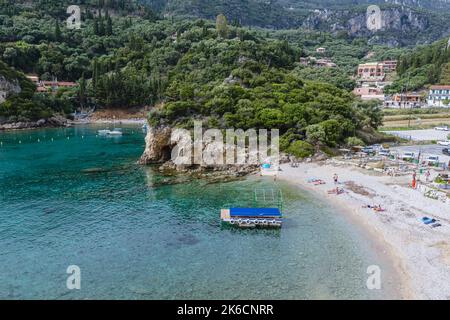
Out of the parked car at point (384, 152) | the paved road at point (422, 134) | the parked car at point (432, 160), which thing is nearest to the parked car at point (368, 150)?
the parked car at point (384, 152)

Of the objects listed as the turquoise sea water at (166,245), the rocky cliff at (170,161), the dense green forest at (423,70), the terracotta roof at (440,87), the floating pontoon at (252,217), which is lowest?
the turquoise sea water at (166,245)

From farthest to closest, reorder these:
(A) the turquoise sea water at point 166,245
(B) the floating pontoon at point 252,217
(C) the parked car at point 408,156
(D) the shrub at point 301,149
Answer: (D) the shrub at point 301,149, (C) the parked car at point 408,156, (B) the floating pontoon at point 252,217, (A) the turquoise sea water at point 166,245

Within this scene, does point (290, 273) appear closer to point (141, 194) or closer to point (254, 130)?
point (141, 194)

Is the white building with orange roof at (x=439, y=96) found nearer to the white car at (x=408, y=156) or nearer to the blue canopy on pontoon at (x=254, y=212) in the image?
the white car at (x=408, y=156)

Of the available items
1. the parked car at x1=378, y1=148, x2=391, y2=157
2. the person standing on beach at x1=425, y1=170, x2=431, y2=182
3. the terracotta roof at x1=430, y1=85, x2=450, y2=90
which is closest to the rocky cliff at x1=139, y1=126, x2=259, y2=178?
the parked car at x1=378, y1=148, x2=391, y2=157

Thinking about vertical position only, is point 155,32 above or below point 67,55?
above

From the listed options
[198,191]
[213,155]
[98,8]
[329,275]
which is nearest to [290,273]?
[329,275]

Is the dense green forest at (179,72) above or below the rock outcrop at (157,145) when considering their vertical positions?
above
